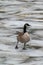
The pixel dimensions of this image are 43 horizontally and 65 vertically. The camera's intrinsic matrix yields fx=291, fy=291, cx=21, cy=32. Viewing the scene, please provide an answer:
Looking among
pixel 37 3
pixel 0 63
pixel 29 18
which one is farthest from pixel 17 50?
pixel 37 3

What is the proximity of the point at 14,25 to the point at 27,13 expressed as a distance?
19.5 inches

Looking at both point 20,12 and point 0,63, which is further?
point 20,12

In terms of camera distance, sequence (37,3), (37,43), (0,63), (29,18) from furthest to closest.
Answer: (37,3), (29,18), (37,43), (0,63)

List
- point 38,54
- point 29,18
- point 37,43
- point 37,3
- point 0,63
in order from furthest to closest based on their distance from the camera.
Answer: point 37,3, point 29,18, point 37,43, point 38,54, point 0,63

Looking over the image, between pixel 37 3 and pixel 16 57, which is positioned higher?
pixel 37 3

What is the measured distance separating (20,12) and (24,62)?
155 cm

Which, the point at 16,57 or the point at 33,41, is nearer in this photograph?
the point at 16,57

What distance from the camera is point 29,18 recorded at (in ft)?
13.1

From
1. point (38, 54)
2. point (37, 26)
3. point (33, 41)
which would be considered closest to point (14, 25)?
point (37, 26)

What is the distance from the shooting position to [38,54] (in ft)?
9.65

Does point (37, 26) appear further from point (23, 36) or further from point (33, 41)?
point (23, 36)

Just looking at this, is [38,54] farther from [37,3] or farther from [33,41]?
[37,3]

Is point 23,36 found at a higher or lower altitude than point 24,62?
higher

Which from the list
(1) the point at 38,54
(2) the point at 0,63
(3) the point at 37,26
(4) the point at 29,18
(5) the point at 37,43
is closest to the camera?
(2) the point at 0,63
